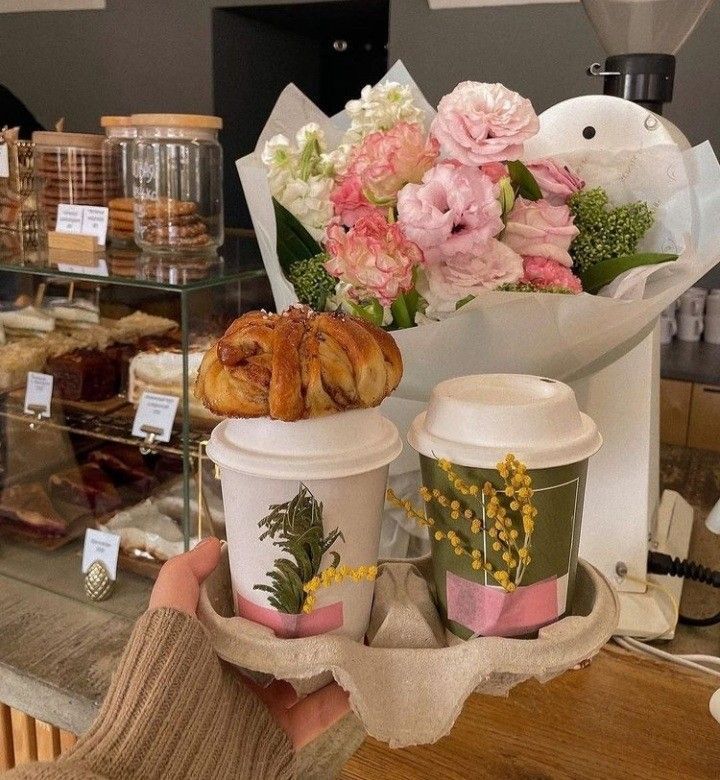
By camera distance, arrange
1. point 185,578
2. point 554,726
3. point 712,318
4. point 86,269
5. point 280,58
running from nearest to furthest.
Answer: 1. point 185,578
2. point 554,726
3. point 86,269
4. point 712,318
5. point 280,58

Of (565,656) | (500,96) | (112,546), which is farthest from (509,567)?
(112,546)

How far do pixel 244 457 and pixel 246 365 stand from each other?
0.06 m

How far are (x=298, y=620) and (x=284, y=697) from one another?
16cm

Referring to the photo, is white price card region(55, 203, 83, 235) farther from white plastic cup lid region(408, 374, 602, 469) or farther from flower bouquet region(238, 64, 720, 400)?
white plastic cup lid region(408, 374, 602, 469)

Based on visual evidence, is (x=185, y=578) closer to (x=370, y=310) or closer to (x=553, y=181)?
(x=370, y=310)

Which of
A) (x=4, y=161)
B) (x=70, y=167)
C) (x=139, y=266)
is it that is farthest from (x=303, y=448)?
(x=4, y=161)

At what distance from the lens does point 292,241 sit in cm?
86

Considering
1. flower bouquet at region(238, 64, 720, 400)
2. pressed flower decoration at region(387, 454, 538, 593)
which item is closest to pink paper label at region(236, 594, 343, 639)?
pressed flower decoration at region(387, 454, 538, 593)

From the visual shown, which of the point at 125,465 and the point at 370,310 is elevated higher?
the point at 370,310

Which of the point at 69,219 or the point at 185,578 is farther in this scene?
the point at 69,219

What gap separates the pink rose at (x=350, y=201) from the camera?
0.74 meters

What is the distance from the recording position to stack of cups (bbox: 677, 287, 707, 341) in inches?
129

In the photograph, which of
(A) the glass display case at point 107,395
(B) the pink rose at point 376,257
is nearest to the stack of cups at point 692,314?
(A) the glass display case at point 107,395

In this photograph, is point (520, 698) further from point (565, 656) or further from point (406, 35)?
point (406, 35)
